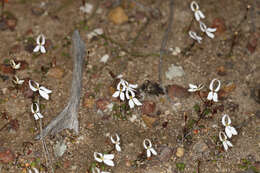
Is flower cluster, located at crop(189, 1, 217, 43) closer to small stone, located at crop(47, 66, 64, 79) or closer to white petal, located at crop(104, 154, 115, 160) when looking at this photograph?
small stone, located at crop(47, 66, 64, 79)

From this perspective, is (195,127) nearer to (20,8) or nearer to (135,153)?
(135,153)

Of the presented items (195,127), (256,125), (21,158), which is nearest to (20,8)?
(21,158)

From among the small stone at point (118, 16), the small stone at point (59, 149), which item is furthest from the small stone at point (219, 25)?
the small stone at point (59, 149)

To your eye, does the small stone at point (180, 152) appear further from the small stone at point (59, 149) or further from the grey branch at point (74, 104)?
the small stone at point (59, 149)

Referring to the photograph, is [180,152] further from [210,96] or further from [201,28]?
[201,28]

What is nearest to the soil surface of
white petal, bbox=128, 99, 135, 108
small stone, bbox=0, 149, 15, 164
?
small stone, bbox=0, 149, 15, 164

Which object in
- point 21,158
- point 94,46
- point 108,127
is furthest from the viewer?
point 94,46

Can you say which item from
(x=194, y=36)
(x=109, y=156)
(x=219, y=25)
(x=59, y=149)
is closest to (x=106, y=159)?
(x=109, y=156)
